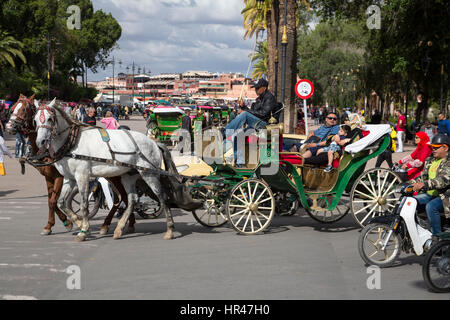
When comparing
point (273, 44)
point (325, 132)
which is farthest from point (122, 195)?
point (273, 44)

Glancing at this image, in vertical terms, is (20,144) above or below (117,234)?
above

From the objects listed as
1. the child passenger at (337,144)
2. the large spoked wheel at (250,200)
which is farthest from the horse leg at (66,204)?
the child passenger at (337,144)

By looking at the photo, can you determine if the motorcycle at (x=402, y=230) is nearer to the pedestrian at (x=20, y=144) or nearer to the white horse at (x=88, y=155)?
the white horse at (x=88, y=155)

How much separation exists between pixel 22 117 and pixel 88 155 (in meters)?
1.13

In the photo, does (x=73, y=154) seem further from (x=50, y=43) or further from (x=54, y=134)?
(x=50, y=43)

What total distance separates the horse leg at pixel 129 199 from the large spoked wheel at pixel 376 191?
3465mm

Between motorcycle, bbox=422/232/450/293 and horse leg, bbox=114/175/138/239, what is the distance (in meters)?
4.74

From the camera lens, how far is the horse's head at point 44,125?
353 inches

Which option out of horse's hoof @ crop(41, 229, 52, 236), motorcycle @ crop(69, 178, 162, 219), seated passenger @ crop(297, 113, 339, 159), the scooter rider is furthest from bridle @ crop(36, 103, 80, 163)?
the scooter rider

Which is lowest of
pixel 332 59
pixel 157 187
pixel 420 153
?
pixel 157 187

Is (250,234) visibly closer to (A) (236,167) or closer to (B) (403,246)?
(A) (236,167)

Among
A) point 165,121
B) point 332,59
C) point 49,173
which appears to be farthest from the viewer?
point 332,59

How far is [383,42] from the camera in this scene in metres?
33.9

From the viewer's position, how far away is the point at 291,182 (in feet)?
32.0
